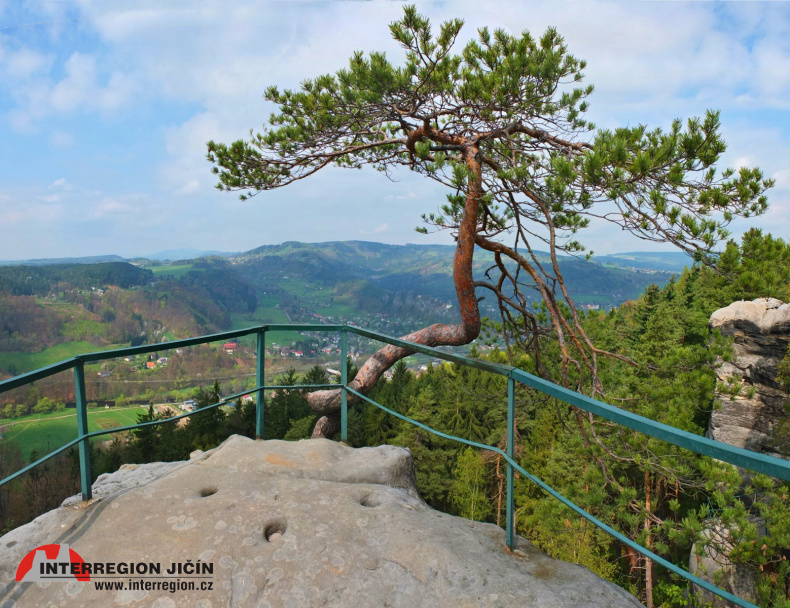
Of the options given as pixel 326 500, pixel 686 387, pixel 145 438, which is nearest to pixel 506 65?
pixel 326 500

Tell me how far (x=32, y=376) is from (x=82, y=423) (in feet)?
1.53

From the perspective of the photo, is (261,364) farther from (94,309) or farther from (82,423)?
(94,309)

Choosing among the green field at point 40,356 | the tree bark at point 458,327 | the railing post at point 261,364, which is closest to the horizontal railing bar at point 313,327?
the railing post at point 261,364

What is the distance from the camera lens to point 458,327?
6.20 metres

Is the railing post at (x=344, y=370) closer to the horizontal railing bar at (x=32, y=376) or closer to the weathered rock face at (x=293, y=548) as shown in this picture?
the weathered rock face at (x=293, y=548)

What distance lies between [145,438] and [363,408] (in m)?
18.3

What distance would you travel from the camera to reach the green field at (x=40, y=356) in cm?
7512

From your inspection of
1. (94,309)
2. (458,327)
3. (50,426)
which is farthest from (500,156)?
(94,309)

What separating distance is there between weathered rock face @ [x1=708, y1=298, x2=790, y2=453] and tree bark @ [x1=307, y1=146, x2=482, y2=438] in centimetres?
1272

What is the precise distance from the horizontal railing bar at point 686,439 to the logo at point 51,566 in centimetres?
234

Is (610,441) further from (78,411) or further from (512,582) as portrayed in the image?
(78,411)

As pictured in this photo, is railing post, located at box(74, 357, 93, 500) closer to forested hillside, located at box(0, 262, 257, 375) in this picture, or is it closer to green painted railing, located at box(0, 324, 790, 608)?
green painted railing, located at box(0, 324, 790, 608)

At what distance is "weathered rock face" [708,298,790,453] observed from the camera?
1491 cm

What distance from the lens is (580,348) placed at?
210 inches
